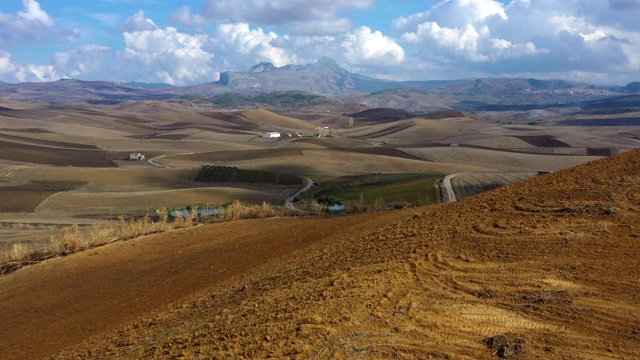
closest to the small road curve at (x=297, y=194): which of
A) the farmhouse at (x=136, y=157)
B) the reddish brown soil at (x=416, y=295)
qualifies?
the reddish brown soil at (x=416, y=295)

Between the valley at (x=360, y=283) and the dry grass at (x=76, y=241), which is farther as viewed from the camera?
the dry grass at (x=76, y=241)

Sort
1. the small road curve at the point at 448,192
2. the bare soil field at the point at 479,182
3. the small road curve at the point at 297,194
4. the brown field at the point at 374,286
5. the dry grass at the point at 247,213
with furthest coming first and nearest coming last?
1. the bare soil field at the point at 479,182
2. the small road curve at the point at 297,194
3. the small road curve at the point at 448,192
4. the dry grass at the point at 247,213
5. the brown field at the point at 374,286

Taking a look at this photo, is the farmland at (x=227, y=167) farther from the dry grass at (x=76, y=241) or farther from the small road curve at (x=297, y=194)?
the dry grass at (x=76, y=241)

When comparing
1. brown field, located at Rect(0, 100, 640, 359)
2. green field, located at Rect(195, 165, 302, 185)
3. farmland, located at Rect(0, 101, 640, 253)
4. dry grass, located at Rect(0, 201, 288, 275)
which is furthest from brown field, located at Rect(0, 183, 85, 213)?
brown field, located at Rect(0, 100, 640, 359)

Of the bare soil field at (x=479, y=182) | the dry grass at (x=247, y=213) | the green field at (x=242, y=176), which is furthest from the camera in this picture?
the green field at (x=242, y=176)

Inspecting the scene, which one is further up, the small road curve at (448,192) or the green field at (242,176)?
the small road curve at (448,192)

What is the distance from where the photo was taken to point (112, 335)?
13.8 metres

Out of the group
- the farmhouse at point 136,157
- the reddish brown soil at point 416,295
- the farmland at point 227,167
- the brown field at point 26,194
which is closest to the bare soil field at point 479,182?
the farmland at point 227,167

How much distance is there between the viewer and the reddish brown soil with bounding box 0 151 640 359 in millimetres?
9430

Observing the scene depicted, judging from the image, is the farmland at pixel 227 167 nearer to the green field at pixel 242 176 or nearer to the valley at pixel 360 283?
the green field at pixel 242 176

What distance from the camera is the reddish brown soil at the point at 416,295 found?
9430mm

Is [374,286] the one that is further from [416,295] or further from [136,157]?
[136,157]

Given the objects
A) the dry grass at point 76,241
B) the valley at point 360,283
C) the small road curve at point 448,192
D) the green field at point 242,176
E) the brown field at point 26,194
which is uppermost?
the valley at point 360,283

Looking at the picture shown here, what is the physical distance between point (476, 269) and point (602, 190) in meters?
5.16
